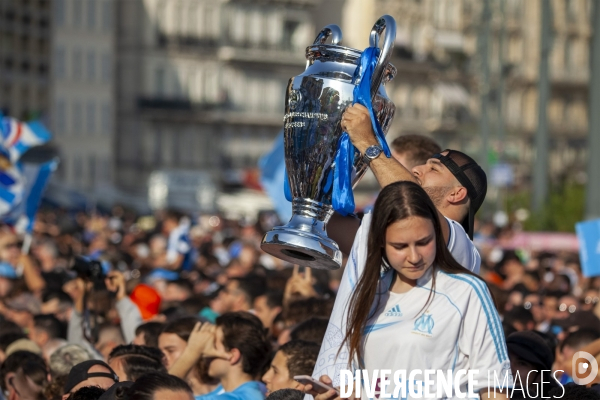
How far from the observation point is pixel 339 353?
421cm

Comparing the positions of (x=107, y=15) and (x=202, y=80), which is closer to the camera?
(x=107, y=15)

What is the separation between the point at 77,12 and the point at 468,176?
5637 cm

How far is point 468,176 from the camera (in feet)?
16.0

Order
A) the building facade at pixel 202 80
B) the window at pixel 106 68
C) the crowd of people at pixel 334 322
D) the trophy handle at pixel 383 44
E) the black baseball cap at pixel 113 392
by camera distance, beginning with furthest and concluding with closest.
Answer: the building facade at pixel 202 80 < the window at pixel 106 68 < the trophy handle at pixel 383 44 < the black baseball cap at pixel 113 392 < the crowd of people at pixel 334 322

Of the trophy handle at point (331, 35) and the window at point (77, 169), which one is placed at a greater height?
the trophy handle at point (331, 35)

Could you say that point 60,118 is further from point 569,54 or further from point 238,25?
point 569,54

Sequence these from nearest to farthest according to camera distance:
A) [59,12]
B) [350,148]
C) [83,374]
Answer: [350,148] < [83,374] < [59,12]

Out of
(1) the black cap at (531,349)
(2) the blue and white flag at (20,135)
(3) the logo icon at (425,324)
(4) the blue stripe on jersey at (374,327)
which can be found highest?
(2) the blue and white flag at (20,135)

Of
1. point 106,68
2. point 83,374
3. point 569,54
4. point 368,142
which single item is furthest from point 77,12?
point 368,142

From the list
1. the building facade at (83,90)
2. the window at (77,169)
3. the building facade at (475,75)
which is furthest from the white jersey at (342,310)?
the building facade at (475,75)

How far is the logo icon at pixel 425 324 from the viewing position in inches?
160

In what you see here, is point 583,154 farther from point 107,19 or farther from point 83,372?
point 83,372

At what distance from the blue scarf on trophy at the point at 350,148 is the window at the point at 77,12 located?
184 ft

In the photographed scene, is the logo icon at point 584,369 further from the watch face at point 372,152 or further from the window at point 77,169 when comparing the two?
the window at point 77,169
